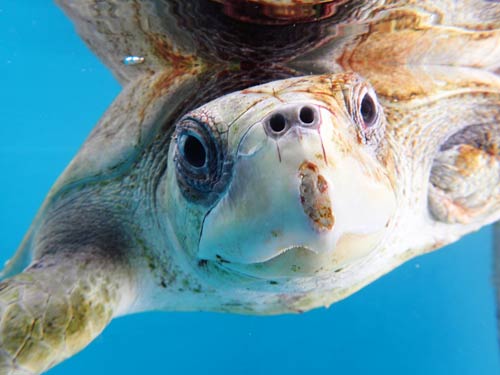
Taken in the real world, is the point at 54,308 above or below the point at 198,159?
below

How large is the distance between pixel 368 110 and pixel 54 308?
1423 millimetres

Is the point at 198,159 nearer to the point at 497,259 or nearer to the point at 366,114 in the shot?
the point at 366,114

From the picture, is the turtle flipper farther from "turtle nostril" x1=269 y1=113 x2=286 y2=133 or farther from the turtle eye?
"turtle nostril" x1=269 y1=113 x2=286 y2=133

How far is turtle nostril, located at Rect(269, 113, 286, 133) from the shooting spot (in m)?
1.28

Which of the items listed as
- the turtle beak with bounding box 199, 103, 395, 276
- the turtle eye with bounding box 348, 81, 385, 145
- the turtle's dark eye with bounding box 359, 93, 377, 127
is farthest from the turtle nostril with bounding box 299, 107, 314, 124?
the turtle's dark eye with bounding box 359, 93, 377, 127

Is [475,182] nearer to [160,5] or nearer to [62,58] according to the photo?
[160,5]

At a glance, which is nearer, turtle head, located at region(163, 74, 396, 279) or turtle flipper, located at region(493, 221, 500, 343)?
turtle head, located at region(163, 74, 396, 279)

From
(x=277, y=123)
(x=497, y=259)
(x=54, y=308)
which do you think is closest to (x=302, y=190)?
(x=277, y=123)

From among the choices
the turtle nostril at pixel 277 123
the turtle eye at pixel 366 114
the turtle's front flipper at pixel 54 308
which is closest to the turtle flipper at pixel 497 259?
the turtle eye at pixel 366 114

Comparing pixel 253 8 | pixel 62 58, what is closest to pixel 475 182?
pixel 253 8

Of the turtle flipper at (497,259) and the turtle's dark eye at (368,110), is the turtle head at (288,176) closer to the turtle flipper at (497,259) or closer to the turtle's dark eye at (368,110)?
the turtle's dark eye at (368,110)

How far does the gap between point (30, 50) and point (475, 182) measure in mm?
10881

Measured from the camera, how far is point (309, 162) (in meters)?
1.22

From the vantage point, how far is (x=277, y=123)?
128 cm
